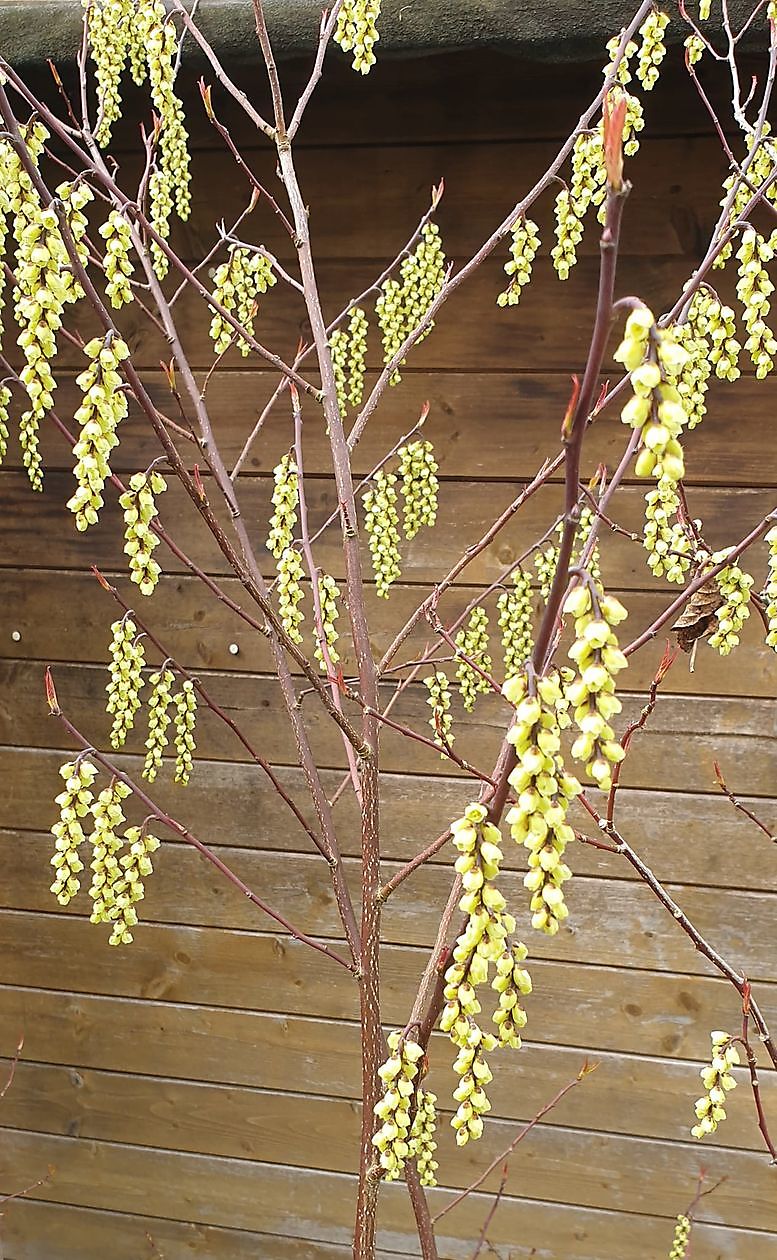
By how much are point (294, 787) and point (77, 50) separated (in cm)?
143

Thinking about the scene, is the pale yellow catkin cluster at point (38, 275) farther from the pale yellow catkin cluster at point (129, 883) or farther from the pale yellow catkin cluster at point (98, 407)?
the pale yellow catkin cluster at point (129, 883)

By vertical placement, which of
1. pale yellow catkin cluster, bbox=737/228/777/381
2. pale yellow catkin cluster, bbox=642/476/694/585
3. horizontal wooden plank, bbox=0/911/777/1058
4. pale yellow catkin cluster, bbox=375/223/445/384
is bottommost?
horizontal wooden plank, bbox=0/911/777/1058

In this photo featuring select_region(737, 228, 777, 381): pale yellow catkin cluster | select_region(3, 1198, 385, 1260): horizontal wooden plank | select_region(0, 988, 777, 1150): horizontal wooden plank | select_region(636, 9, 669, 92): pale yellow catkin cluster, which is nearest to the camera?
select_region(737, 228, 777, 381): pale yellow catkin cluster

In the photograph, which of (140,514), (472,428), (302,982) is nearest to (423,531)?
(472,428)

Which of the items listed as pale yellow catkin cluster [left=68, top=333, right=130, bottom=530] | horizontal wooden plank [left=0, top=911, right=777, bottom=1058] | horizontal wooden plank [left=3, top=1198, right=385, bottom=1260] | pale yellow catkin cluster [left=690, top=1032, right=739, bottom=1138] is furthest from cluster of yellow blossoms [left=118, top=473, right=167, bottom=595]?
horizontal wooden plank [left=3, top=1198, right=385, bottom=1260]

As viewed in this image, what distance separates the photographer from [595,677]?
47 centimetres

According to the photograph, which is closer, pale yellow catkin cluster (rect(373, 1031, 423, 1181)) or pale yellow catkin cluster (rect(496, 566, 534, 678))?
pale yellow catkin cluster (rect(373, 1031, 423, 1181))

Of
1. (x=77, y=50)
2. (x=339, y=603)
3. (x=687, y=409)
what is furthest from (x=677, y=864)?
(x=77, y=50)

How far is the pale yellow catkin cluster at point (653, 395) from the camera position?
453 mm

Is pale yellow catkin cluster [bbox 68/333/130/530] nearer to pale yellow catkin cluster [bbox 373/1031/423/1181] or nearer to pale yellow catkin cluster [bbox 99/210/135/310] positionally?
pale yellow catkin cluster [bbox 99/210/135/310]

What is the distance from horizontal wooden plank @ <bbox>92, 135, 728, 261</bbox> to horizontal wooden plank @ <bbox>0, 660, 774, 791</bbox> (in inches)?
34.7

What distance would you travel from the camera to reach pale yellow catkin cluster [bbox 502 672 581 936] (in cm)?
50

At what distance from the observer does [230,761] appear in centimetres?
221

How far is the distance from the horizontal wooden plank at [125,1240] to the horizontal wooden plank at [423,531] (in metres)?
1.47
